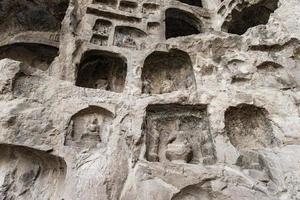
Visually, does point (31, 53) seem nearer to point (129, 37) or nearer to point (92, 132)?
point (129, 37)

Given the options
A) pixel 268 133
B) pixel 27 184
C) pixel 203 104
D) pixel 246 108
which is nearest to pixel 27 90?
pixel 27 184

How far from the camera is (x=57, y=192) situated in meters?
4.71

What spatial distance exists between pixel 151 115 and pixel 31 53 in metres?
5.53

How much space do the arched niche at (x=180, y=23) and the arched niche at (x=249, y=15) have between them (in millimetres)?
1127

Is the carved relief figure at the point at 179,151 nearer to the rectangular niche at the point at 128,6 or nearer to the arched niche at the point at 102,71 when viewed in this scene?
the arched niche at the point at 102,71

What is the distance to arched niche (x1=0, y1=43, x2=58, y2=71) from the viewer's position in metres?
9.13

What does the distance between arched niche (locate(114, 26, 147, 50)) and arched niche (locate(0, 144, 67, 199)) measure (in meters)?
4.10

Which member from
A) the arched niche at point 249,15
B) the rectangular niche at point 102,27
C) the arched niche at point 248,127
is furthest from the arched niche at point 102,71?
the arched niche at point 249,15

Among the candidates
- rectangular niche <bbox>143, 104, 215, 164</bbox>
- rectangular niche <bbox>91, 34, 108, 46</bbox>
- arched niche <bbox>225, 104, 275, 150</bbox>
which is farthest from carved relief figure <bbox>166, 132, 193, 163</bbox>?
rectangular niche <bbox>91, 34, 108, 46</bbox>

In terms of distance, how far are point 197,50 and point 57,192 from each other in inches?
180

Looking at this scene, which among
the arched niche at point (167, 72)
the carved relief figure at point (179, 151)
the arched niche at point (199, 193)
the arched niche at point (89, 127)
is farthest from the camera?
the arched niche at point (167, 72)

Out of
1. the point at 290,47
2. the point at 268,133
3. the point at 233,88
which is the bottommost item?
the point at 268,133

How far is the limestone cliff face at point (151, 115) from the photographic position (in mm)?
4707

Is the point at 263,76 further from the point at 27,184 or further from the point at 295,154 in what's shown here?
the point at 27,184
